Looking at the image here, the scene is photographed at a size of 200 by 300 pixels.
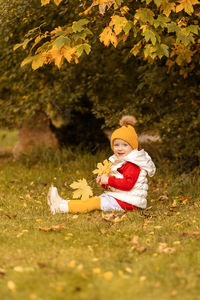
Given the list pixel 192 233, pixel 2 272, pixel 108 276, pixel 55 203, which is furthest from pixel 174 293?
pixel 55 203

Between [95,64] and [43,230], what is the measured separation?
5375 millimetres

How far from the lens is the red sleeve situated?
5.39 meters

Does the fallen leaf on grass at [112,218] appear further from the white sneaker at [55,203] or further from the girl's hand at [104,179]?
the white sneaker at [55,203]

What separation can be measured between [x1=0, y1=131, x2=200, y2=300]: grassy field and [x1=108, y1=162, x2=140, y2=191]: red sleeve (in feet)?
1.04

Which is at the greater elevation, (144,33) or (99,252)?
(144,33)

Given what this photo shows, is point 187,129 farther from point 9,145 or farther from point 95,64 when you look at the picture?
point 9,145

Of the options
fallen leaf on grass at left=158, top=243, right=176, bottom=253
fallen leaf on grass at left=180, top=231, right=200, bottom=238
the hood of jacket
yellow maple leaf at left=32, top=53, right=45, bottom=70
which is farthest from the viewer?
the hood of jacket

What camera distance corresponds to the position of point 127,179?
5438mm

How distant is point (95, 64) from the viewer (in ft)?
30.8

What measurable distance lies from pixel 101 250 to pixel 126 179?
5.01 ft

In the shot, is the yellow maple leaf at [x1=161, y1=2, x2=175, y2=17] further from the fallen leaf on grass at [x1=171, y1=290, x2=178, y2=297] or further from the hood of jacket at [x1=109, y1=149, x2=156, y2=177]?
the fallen leaf on grass at [x1=171, y1=290, x2=178, y2=297]

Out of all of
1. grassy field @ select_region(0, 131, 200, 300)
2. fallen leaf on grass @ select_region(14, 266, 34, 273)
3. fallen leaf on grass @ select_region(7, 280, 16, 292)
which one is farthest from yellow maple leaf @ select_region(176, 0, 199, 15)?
fallen leaf on grass @ select_region(7, 280, 16, 292)

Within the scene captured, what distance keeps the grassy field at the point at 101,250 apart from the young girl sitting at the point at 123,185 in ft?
0.51

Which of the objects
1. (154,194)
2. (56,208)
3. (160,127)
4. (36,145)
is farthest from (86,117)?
(56,208)
